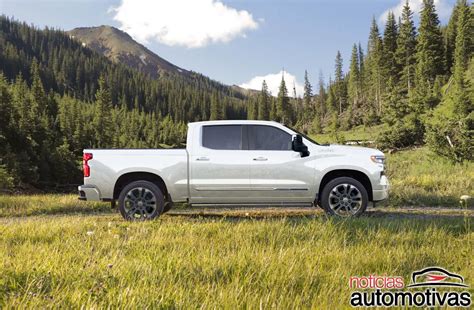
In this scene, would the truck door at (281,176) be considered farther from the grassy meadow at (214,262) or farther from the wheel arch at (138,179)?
the wheel arch at (138,179)

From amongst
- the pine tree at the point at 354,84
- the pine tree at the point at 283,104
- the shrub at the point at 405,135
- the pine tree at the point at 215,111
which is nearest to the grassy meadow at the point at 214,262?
the shrub at the point at 405,135

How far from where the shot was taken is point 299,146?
726 cm

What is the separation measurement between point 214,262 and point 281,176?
13.2 ft

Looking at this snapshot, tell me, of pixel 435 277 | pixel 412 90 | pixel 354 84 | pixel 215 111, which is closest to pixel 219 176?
pixel 435 277

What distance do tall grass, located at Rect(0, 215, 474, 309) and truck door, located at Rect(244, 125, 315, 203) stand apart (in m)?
1.86

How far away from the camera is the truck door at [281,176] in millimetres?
7250

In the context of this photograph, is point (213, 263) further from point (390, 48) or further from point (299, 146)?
point (390, 48)

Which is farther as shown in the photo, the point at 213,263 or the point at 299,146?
the point at 299,146

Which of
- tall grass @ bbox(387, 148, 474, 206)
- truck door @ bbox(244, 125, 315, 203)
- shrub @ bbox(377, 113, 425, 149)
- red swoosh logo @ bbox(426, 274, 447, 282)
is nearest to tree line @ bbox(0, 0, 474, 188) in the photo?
shrub @ bbox(377, 113, 425, 149)

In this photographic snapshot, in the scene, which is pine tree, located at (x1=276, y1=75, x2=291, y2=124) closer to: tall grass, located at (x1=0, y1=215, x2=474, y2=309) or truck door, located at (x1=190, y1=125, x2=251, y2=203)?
truck door, located at (x1=190, y1=125, x2=251, y2=203)

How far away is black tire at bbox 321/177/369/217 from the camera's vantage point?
7.21 m

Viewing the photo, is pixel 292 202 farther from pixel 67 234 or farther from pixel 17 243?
pixel 17 243

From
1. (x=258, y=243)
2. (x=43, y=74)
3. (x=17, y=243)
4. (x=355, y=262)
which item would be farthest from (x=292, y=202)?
(x=43, y=74)

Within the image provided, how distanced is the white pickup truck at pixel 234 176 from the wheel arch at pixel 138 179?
20mm
